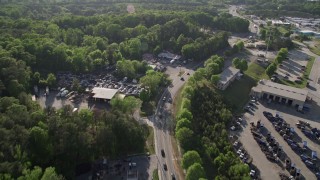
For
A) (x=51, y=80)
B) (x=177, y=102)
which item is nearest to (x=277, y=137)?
(x=177, y=102)

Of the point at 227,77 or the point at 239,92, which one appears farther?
the point at 227,77

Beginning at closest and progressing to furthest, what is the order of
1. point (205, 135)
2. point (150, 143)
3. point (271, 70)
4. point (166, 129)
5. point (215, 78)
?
point (150, 143) < point (205, 135) < point (166, 129) < point (215, 78) < point (271, 70)

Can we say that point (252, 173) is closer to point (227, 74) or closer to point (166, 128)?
point (166, 128)

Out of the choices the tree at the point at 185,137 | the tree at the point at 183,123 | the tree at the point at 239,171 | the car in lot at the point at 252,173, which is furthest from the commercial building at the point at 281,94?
the tree at the point at 239,171

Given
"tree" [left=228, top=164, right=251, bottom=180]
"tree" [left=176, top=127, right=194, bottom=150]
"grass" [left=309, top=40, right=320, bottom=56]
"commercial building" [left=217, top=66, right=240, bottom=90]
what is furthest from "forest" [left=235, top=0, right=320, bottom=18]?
"tree" [left=228, top=164, right=251, bottom=180]

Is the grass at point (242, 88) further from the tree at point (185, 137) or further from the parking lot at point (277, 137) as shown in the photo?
the tree at point (185, 137)

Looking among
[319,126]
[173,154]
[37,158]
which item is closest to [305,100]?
[319,126]
